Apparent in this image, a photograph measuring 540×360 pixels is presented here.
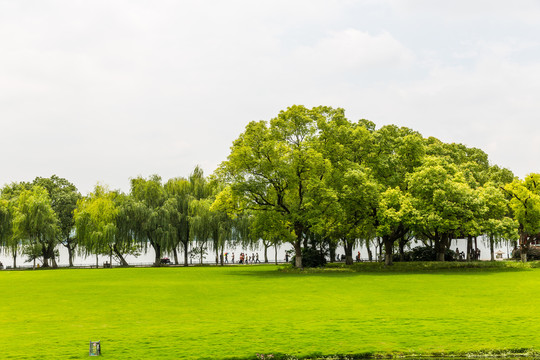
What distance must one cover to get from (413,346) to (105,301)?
1526 cm

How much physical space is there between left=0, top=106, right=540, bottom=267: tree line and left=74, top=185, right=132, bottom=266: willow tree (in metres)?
0.12

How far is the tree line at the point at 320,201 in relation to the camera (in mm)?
43094

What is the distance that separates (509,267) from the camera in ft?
144

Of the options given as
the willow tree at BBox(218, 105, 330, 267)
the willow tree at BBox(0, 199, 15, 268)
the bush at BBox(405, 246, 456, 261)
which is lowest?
the bush at BBox(405, 246, 456, 261)

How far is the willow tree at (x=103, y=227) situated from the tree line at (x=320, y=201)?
0.12 metres

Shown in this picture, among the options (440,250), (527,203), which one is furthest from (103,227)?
(527,203)

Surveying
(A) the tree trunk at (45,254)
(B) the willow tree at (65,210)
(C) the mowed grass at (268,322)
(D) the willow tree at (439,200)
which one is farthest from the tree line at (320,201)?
(C) the mowed grass at (268,322)

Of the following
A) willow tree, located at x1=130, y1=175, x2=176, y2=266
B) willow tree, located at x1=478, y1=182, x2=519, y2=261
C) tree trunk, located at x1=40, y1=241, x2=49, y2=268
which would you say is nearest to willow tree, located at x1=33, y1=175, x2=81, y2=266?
tree trunk, located at x1=40, y1=241, x2=49, y2=268

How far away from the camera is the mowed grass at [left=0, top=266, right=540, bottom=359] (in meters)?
12.5

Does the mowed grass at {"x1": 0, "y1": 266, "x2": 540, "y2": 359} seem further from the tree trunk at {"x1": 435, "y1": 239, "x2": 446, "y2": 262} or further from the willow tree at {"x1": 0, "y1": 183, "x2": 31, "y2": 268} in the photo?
the willow tree at {"x1": 0, "y1": 183, "x2": 31, "y2": 268}

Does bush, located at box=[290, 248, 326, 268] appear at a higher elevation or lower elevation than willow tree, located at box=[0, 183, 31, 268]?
lower

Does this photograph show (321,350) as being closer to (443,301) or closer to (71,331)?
(71,331)

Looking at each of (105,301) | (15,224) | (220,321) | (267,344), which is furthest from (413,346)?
(15,224)

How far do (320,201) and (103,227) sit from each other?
28.3m
